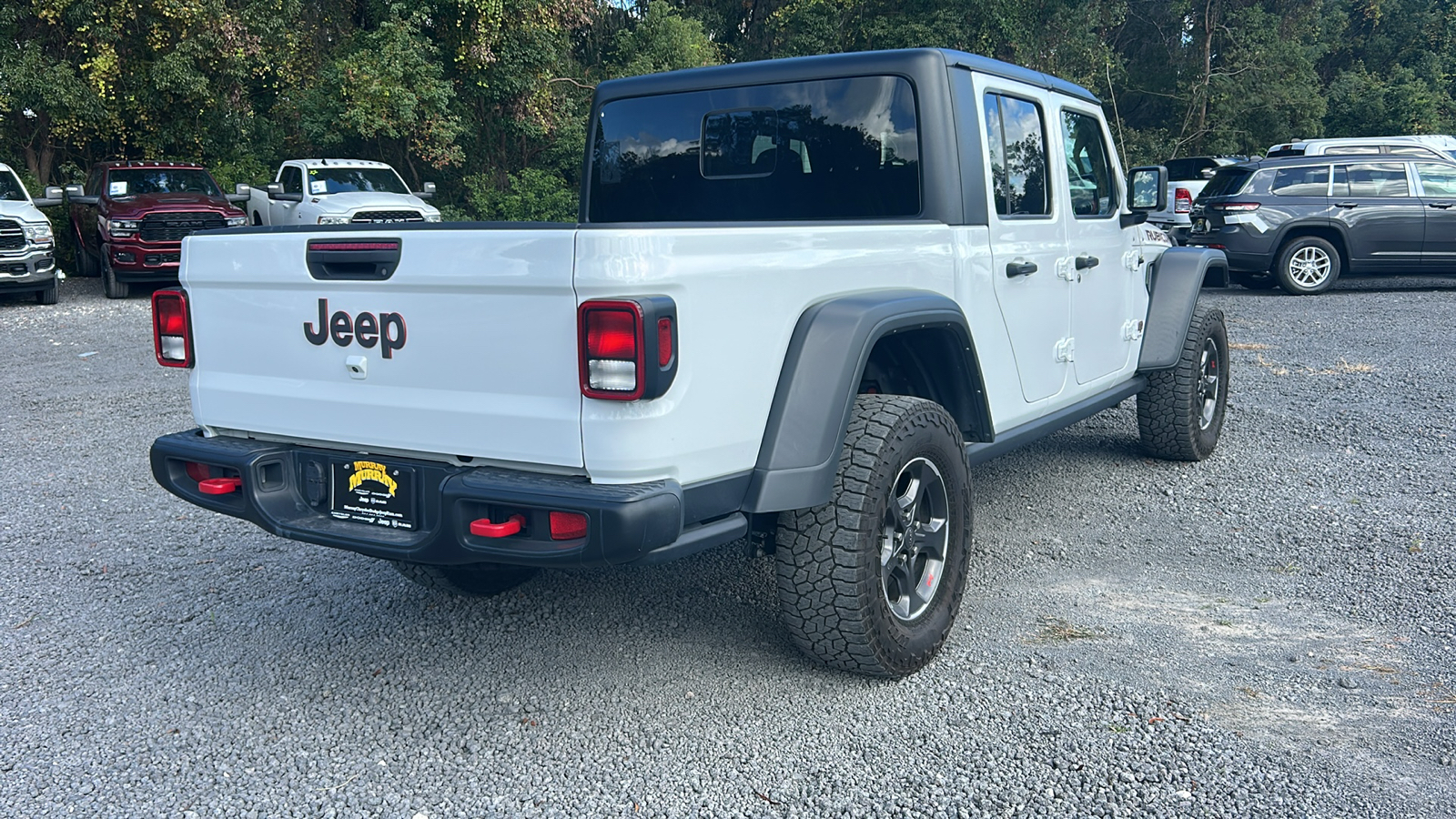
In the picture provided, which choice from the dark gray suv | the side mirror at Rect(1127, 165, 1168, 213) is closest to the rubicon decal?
the side mirror at Rect(1127, 165, 1168, 213)

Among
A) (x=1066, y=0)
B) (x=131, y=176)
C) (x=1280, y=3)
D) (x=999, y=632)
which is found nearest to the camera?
(x=999, y=632)

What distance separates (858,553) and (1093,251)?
2397 millimetres

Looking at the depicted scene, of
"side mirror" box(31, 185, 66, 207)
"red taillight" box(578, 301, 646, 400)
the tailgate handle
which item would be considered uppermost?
"side mirror" box(31, 185, 66, 207)

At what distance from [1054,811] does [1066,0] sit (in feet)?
88.3

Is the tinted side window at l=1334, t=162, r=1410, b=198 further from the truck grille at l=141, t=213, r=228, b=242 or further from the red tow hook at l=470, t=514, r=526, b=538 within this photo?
the truck grille at l=141, t=213, r=228, b=242

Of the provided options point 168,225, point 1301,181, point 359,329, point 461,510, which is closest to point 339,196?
point 168,225

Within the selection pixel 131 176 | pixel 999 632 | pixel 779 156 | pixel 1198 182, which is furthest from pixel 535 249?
pixel 1198 182

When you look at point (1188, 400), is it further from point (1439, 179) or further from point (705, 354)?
point (1439, 179)

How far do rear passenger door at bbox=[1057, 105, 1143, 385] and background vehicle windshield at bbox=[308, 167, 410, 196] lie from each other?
14.2 meters

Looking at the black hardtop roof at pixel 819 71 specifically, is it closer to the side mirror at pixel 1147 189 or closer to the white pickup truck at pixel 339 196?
the side mirror at pixel 1147 189

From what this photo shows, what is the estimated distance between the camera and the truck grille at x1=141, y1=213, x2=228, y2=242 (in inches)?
604

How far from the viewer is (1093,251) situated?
4988 mm

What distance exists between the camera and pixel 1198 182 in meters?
20.0

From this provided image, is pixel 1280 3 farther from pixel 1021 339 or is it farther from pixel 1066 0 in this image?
pixel 1021 339
